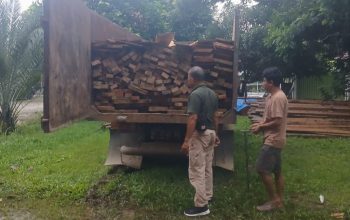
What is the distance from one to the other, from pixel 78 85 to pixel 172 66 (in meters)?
1.21

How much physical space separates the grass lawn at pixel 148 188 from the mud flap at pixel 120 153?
17 cm

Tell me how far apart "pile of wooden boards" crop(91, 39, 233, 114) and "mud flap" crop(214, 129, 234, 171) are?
3.32 ft

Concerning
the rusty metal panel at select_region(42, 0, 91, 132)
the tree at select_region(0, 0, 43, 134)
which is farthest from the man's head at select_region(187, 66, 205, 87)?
the tree at select_region(0, 0, 43, 134)

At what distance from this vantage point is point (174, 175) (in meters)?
6.14

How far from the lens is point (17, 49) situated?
10.5m

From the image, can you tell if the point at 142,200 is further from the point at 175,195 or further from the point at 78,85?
the point at 78,85

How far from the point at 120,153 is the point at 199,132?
1.93 m

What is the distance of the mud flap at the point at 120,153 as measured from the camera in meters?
6.22

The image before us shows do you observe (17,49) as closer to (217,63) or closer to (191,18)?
(217,63)

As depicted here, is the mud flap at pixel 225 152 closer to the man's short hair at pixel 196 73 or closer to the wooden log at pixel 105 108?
the man's short hair at pixel 196 73

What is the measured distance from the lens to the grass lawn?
16.1 feet

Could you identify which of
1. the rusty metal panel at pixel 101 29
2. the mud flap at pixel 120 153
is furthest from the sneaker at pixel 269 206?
the rusty metal panel at pixel 101 29

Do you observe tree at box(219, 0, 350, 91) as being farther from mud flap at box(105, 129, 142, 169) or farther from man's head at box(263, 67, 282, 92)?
mud flap at box(105, 129, 142, 169)

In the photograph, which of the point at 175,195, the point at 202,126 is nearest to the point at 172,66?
the point at 202,126
